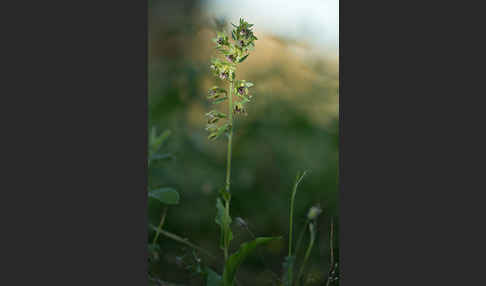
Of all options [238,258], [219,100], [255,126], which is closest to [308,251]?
[238,258]

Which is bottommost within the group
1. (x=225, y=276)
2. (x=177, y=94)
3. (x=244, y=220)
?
(x=225, y=276)

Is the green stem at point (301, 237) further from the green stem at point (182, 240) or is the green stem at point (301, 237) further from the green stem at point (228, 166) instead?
the green stem at point (182, 240)

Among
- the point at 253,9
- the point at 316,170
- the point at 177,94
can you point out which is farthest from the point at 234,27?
the point at 316,170

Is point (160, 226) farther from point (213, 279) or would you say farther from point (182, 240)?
point (213, 279)

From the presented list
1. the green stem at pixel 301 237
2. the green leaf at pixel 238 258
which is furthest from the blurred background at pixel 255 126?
the green leaf at pixel 238 258

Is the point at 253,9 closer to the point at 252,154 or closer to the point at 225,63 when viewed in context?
the point at 225,63

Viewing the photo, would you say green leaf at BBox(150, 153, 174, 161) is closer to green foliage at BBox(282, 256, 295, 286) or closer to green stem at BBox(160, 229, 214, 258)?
green stem at BBox(160, 229, 214, 258)
